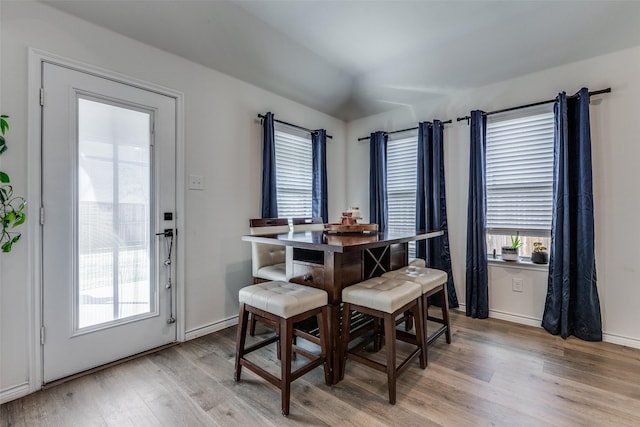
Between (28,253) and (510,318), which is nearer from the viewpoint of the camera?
(28,253)

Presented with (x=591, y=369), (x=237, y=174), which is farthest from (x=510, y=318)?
(x=237, y=174)

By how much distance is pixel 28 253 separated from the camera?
1835 millimetres

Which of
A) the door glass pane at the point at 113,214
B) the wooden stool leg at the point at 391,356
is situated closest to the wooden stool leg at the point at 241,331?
the wooden stool leg at the point at 391,356

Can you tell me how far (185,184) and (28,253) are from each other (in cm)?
109

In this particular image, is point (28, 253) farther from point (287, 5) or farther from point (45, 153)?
point (287, 5)

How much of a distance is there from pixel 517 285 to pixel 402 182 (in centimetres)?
168

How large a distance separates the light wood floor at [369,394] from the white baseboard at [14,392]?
46 millimetres

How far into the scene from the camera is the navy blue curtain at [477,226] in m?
3.05

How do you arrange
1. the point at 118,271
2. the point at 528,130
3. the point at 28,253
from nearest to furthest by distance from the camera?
the point at 28,253, the point at 118,271, the point at 528,130

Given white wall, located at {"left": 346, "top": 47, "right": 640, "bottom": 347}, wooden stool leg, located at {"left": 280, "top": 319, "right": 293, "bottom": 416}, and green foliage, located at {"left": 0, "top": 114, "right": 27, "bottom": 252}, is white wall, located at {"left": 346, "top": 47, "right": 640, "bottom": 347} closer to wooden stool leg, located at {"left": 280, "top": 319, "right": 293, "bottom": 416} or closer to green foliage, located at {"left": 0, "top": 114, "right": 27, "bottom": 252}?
wooden stool leg, located at {"left": 280, "top": 319, "right": 293, "bottom": 416}

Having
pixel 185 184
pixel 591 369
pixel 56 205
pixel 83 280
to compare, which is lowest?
pixel 591 369

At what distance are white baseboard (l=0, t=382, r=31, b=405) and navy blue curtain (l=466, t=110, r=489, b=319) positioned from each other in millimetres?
3604

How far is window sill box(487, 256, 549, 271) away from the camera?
2.86m

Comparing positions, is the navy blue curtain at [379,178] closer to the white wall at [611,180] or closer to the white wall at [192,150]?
the white wall at [192,150]
